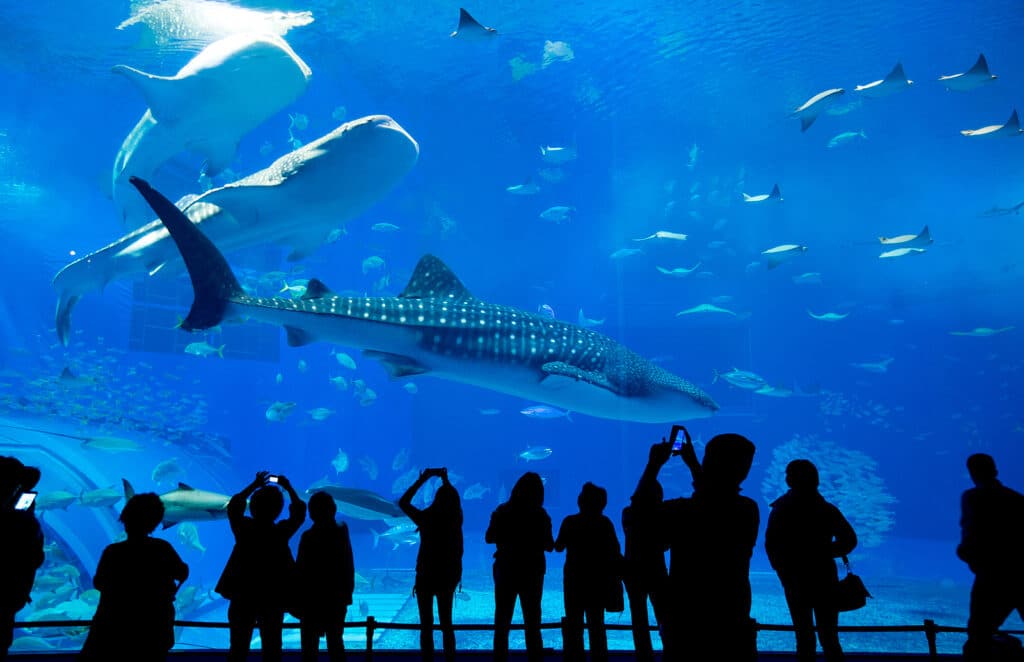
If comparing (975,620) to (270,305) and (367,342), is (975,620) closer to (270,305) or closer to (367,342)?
(367,342)

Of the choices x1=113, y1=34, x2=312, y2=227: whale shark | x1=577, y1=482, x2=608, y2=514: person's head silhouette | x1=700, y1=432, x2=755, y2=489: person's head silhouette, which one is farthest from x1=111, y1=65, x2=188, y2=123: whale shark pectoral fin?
x1=700, y1=432, x2=755, y2=489: person's head silhouette

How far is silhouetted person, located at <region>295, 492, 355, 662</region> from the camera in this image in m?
2.46

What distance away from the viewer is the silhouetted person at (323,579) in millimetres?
2463

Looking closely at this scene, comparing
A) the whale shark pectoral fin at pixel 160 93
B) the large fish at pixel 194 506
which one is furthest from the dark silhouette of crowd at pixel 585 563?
the whale shark pectoral fin at pixel 160 93

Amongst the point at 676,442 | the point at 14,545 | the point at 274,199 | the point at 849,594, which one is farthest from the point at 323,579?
the point at 274,199

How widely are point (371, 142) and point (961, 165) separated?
1876cm

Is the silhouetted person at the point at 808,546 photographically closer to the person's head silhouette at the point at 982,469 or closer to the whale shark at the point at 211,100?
the person's head silhouette at the point at 982,469

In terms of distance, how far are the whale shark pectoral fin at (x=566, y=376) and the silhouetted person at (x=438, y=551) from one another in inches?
81.8

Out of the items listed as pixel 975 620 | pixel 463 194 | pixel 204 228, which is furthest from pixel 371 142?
pixel 463 194

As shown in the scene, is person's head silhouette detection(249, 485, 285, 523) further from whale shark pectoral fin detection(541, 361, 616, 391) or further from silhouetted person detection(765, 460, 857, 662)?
whale shark pectoral fin detection(541, 361, 616, 391)

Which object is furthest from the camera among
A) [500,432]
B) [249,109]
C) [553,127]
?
[500,432]

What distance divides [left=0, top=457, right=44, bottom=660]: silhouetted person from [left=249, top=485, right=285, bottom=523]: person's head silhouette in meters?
0.73

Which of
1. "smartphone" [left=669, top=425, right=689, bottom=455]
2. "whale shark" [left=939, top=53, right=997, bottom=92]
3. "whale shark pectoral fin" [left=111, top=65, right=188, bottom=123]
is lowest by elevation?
"smartphone" [left=669, top=425, right=689, bottom=455]

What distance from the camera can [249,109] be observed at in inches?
212
